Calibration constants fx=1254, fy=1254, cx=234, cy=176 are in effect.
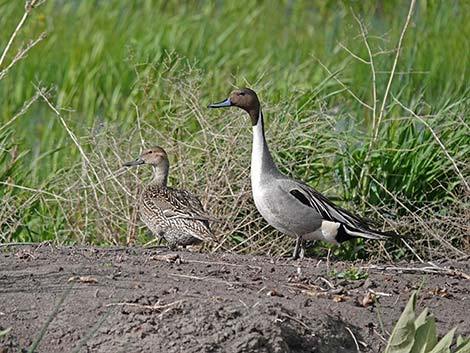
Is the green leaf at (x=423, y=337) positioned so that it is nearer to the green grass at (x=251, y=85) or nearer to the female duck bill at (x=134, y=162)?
the green grass at (x=251, y=85)

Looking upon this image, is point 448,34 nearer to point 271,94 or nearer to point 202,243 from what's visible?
point 271,94

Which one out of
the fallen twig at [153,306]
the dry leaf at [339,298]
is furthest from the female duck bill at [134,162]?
the fallen twig at [153,306]

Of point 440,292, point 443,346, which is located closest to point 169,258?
point 440,292

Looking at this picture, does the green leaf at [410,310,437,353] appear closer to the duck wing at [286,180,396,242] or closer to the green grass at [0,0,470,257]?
the duck wing at [286,180,396,242]

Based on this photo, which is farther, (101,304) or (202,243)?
(202,243)

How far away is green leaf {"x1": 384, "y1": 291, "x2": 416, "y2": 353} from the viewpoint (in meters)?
5.15

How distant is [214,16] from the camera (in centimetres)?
1431

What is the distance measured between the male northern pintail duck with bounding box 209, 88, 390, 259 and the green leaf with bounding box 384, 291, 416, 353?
7.07 ft

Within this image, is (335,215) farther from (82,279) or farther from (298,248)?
(82,279)

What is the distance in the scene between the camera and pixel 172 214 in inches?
301

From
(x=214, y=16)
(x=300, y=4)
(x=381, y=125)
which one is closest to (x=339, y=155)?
(x=381, y=125)

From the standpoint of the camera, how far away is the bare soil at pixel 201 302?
5410 mm

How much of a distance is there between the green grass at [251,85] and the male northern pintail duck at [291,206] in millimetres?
588

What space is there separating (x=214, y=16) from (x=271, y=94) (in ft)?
17.7
